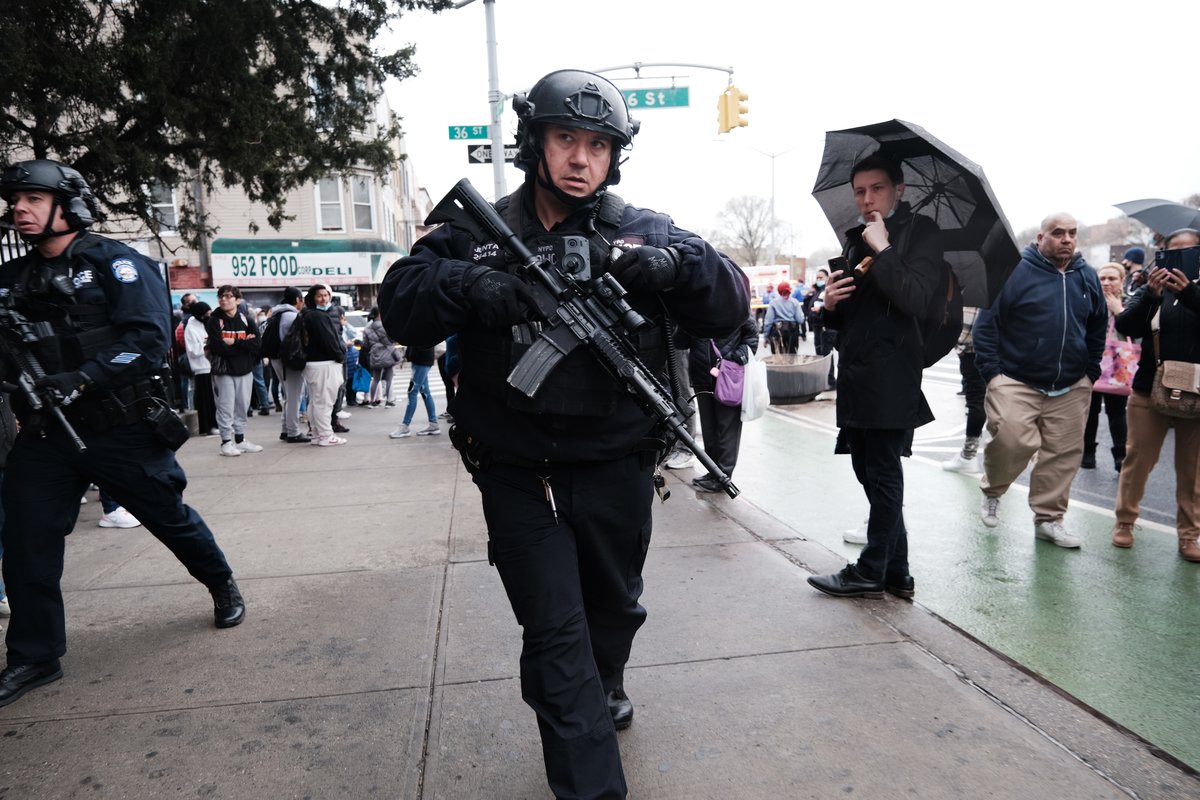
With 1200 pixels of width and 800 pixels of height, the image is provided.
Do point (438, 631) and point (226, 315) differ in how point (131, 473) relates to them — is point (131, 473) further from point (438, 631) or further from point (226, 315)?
point (226, 315)

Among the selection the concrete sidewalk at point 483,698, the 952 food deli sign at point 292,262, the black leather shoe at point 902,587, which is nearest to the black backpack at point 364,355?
the concrete sidewalk at point 483,698

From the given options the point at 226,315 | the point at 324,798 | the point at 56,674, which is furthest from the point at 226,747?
the point at 226,315

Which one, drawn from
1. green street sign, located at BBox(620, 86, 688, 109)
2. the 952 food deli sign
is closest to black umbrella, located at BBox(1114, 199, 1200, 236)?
green street sign, located at BBox(620, 86, 688, 109)

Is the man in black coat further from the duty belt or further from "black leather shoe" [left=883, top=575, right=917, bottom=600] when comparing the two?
the duty belt

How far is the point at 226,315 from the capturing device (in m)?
8.82

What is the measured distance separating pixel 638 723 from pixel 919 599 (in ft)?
6.22

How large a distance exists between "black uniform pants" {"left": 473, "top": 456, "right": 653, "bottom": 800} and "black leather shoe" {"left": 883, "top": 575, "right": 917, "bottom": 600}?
1.93m

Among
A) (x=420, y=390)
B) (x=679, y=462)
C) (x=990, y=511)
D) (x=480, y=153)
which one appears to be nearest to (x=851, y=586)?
(x=990, y=511)

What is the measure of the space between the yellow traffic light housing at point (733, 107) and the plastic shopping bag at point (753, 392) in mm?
10172

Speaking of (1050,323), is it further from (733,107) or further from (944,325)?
(733,107)

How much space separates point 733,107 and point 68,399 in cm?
1396

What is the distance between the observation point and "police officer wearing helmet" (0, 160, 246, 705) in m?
3.12

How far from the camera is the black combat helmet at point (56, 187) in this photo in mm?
3193

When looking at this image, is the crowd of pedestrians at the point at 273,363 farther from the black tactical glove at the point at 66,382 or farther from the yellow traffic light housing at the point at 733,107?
the yellow traffic light housing at the point at 733,107
